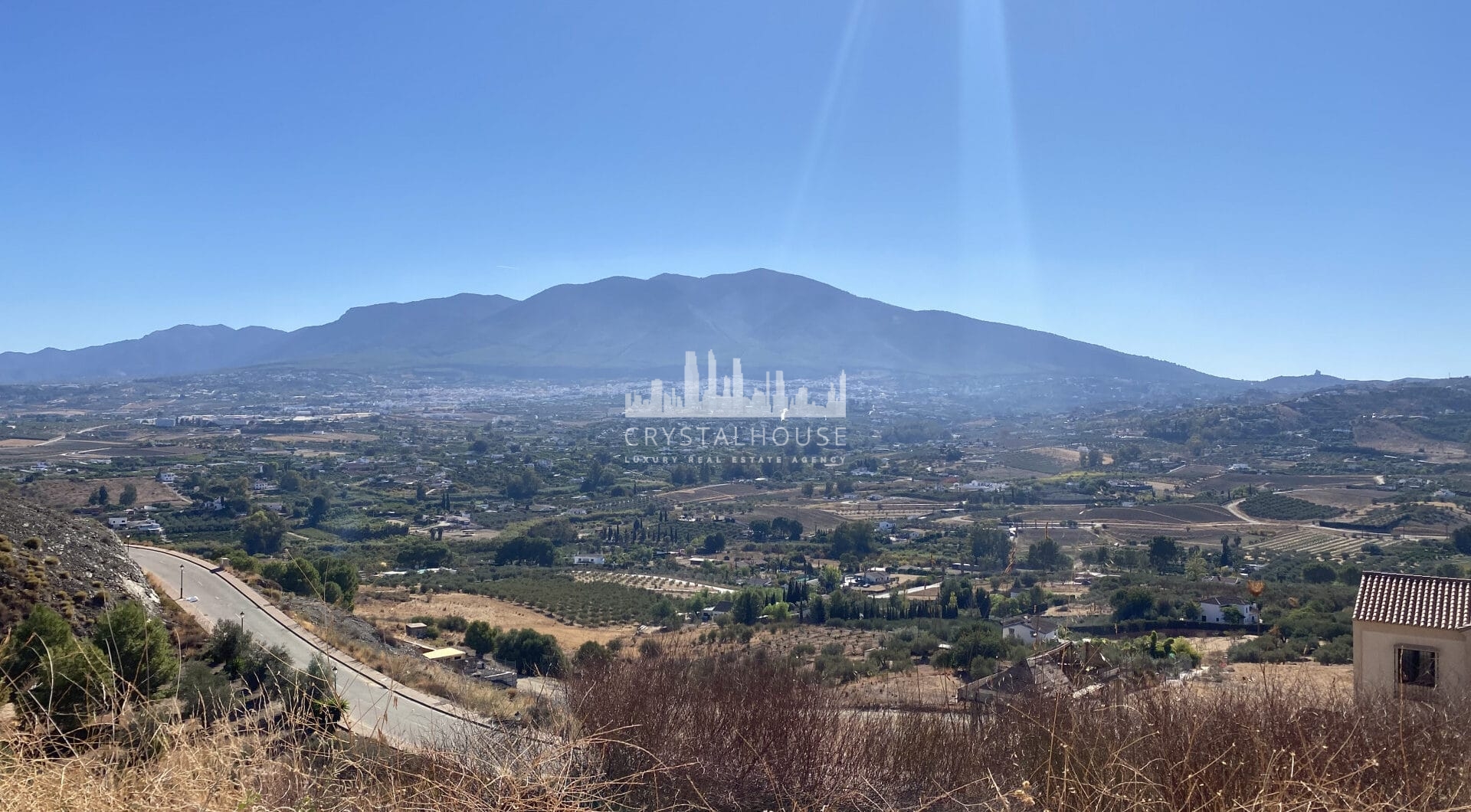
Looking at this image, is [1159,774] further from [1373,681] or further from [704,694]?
[1373,681]

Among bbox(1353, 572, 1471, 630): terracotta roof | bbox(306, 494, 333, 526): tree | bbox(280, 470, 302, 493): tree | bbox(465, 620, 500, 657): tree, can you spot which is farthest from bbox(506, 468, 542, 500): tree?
bbox(1353, 572, 1471, 630): terracotta roof

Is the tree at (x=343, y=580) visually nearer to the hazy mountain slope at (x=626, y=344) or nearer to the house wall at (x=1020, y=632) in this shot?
the house wall at (x=1020, y=632)

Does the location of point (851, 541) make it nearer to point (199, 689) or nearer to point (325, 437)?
point (199, 689)

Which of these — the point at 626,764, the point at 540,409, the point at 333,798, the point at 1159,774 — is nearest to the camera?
the point at 333,798

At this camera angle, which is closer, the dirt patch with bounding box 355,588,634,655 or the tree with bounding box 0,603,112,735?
the tree with bounding box 0,603,112,735

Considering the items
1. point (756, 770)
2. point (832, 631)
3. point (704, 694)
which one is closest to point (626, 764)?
point (756, 770)

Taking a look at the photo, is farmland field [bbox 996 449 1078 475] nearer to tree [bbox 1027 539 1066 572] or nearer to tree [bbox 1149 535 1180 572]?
tree [bbox 1027 539 1066 572]
